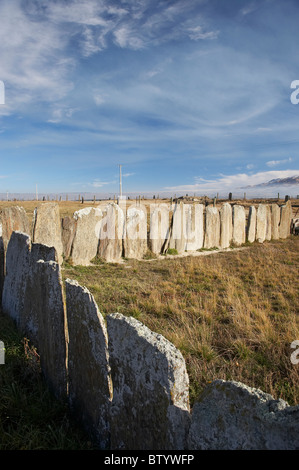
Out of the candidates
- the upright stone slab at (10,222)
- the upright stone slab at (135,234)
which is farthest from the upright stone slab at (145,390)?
the upright stone slab at (135,234)

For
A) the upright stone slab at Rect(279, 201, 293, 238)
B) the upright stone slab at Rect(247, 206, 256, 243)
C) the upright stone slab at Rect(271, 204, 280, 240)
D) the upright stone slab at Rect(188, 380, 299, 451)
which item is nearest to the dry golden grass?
the upright stone slab at Rect(188, 380, 299, 451)

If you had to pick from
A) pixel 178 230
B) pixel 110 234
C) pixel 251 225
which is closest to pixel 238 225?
pixel 251 225

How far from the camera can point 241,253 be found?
8883 mm

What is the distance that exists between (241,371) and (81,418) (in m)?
1.46

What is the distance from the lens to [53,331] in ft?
7.87

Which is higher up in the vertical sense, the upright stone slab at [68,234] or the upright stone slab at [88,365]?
the upright stone slab at [68,234]

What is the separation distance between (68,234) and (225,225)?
564cm

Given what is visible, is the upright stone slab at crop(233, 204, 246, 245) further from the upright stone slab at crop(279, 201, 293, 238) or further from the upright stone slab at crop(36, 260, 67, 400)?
the upright stone slab at crop(36, 260, 67, 400)

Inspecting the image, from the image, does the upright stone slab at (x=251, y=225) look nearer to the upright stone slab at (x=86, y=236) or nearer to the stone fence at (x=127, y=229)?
the stone fence at (x=127, y=229)

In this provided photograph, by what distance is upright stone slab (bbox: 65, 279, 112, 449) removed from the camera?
1853 millimetres

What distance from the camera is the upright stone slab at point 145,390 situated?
141cm

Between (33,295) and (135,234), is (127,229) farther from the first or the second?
(33,295)
